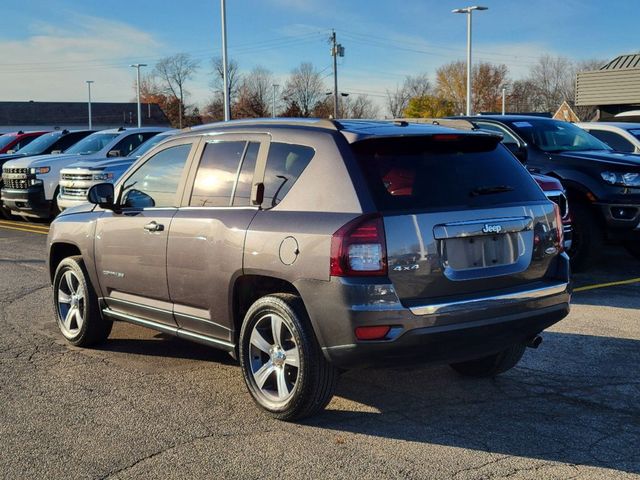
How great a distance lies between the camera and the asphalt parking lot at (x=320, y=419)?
3.92 metres

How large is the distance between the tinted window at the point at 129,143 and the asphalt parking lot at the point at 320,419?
929 cm

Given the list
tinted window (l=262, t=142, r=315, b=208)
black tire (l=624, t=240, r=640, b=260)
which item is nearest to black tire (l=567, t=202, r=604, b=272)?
black tire (l=624, t=240, r=640, b=260)

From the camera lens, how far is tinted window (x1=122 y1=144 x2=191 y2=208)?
549 cm

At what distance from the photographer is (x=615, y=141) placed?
1269 centimetres

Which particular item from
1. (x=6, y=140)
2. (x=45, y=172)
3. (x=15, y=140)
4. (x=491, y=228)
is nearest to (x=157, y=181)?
(x=491, y=228)

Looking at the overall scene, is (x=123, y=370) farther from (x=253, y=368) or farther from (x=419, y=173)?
(x=419, y=173)

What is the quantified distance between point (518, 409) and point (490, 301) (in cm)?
87

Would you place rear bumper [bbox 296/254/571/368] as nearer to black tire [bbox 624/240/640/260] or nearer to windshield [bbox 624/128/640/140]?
black tire [bbox 624/240/640/260]

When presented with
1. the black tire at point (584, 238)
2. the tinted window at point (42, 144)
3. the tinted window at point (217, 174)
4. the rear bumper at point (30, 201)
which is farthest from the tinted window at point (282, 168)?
the tinted window at point (42, 144)

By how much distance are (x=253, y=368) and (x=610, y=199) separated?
247 inches

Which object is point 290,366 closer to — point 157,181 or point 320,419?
point 320,419

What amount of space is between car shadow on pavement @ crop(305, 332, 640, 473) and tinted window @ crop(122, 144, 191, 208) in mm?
1842

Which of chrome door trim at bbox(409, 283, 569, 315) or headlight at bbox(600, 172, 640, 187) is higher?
headlight at bbox(600, 172, 640, 187)

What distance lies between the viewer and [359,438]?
169 inches
